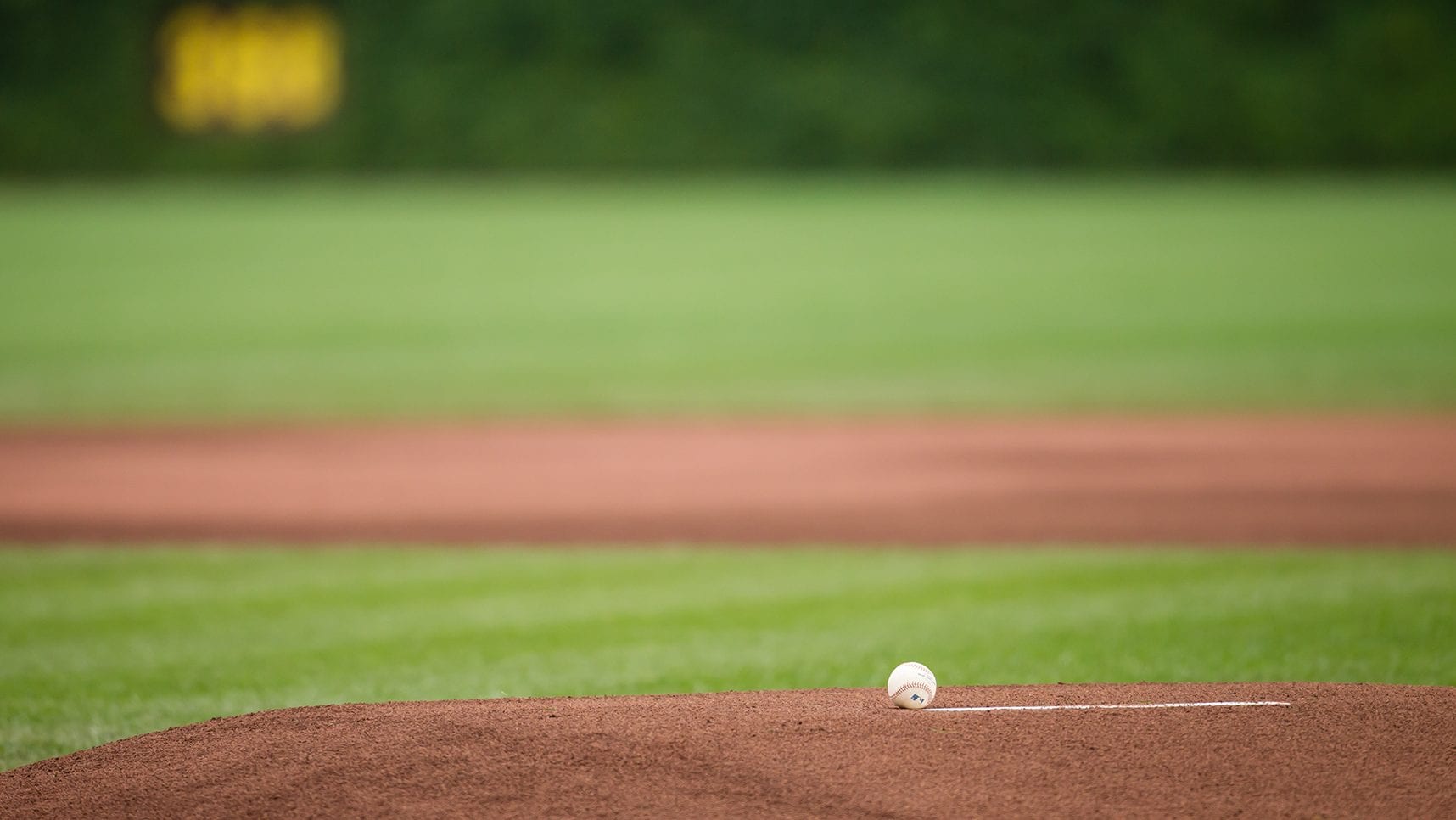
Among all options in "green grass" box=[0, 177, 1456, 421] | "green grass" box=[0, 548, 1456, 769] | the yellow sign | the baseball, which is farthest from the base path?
the yellow sign

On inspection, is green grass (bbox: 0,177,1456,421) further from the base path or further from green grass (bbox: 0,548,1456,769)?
green grass (bbox: 0,548,1456,769)

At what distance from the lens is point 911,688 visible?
3.95 metres

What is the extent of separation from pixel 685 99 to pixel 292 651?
23.7m

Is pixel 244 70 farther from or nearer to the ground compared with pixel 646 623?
farther from the ground

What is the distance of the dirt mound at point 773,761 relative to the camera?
3359 mm

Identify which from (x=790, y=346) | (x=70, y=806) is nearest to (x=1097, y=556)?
(x=70, y=806)

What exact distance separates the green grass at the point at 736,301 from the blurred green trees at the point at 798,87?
1.08m

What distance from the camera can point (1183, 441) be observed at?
9695mm

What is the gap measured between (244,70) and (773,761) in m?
27.7

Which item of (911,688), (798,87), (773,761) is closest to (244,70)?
(798,87)

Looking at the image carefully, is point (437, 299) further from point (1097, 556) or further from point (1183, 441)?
point (1097, 556)

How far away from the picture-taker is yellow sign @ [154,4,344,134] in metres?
28.2

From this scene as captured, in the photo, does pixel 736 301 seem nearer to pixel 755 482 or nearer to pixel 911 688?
pixel 755 482

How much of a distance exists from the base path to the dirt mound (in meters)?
3.11
